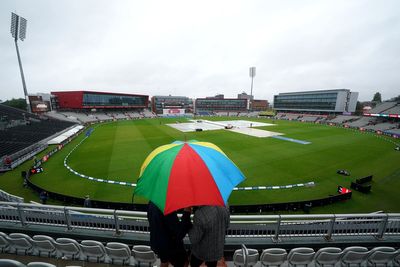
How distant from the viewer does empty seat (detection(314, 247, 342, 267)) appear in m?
4.55

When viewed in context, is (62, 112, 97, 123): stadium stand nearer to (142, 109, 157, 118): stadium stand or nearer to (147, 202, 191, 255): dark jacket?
(142, 109, 157, 118): stadium stand

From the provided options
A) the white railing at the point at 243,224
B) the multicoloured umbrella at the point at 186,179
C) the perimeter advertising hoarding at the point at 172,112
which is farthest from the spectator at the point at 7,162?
the perimeter advertising hoarding at the point at 172,112

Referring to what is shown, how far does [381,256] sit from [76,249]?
761cm

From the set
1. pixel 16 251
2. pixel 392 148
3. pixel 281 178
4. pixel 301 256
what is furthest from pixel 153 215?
pixel 392 148

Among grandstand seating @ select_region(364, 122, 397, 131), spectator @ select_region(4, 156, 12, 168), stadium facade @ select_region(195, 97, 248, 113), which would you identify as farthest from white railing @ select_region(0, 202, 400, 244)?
stadium facade @ select_region(195, 97, 248, 113)

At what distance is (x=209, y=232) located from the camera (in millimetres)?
2918

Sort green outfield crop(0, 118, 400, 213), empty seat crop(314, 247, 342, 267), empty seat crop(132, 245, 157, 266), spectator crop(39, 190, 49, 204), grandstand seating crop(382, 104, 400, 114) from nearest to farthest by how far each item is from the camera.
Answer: empty seat crop(132, 245, 157, 266)
empty seat crop(314, 247, 342, 267)
spectator crop(39, 190, 49, 204)
green outfield crop(0, 118, 400, 213)
grandstand seating crop(382, 104, 400, 114)

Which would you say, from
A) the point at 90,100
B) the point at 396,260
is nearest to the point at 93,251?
the point at 396,260

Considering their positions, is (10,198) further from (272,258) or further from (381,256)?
(381,256)

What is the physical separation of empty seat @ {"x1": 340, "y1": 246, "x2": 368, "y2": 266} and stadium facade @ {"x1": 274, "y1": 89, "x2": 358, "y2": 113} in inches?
3821

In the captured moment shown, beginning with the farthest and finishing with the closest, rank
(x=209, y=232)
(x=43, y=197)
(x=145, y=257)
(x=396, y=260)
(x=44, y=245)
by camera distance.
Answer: (x=43, y=197) < (x=44, y=245) < (x=396, y=260) < (x=145, y=257) < (x=209, y=232)

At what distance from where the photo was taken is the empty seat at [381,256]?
4.51 meters

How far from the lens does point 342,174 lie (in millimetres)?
19531

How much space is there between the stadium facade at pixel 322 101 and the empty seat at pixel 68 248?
10137 cm
